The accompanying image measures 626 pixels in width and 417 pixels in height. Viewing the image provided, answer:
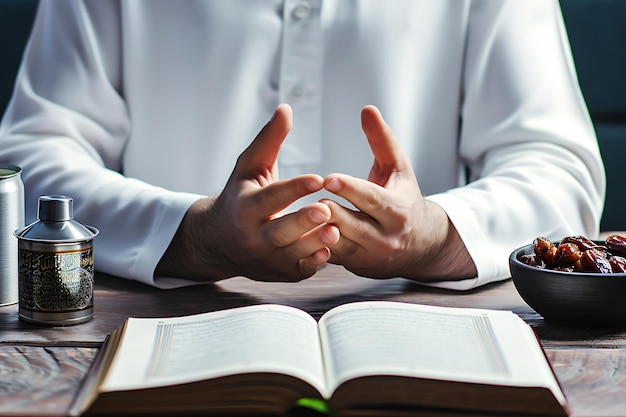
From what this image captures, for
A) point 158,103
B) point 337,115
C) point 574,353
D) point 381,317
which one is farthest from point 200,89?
point 574,353

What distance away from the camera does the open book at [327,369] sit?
0.73 metres

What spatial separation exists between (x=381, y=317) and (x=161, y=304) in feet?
1.09

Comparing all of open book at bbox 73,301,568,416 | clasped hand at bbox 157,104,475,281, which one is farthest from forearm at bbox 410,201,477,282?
open book at bbox 73,301,568,416

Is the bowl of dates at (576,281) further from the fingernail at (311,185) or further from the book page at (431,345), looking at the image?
the fingernail at (311,185)

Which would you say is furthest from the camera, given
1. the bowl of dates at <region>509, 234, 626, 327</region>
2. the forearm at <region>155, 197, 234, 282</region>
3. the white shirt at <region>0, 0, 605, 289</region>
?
the white shirt at <region>0, 0, 605, 289</region>

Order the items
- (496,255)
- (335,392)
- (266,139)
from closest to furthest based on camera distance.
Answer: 1. (335,392)
2. (266,139)
3. (496,255)

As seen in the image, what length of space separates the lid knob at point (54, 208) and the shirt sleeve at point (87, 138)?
224mm

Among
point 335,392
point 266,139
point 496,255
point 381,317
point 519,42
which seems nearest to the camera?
point 335,392

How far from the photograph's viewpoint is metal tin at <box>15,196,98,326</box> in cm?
96

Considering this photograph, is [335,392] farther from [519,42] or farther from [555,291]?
[519,42]

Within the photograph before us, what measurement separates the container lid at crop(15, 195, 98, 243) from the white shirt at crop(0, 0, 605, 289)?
482mm

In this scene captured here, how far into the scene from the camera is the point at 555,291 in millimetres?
968

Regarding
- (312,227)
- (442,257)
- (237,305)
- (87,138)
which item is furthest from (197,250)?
(87,138)

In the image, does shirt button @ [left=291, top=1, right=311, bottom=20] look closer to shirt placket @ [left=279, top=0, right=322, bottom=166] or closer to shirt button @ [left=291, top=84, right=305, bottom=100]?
shirt placket @ [left=279, top=0, right=322, bottom=166]
